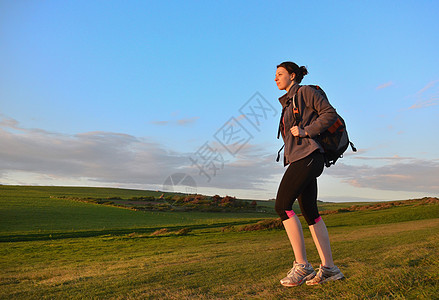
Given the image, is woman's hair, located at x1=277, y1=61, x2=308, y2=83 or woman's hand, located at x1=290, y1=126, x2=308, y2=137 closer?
woman's hand, located at x1=290, y1=126, x2=308, y2=137

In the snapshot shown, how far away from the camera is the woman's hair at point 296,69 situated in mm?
4020

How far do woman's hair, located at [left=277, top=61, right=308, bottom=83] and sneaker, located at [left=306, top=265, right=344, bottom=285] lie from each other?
2.21m

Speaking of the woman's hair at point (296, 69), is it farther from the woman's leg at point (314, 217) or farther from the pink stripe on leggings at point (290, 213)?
the pink stripe on leggings at point (290, 213)

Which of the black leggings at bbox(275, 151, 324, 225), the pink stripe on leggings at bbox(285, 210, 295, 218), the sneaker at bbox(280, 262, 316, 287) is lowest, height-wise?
the sneaker at bbox(280, 262, 316, 287)

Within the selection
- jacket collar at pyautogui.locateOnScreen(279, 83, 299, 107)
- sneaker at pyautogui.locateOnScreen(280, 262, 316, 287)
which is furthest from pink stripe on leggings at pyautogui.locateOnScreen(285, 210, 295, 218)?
jacket collar at pyautogui.locateOnScreen(279, 83, 299, 107)

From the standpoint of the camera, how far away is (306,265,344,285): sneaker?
3.62 meters

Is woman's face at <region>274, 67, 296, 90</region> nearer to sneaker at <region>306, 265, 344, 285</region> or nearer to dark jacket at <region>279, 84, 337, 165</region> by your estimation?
dark jacket at <region>279, 84, 337, 165</region>

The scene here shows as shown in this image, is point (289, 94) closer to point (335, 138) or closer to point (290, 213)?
point (335, 138)

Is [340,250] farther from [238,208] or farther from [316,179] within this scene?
[238,208]

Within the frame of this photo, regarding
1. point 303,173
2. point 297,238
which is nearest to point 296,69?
point 303,173

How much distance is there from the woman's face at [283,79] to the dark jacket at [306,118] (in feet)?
0.28

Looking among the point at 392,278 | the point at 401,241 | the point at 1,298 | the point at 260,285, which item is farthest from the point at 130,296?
the point at 401,241

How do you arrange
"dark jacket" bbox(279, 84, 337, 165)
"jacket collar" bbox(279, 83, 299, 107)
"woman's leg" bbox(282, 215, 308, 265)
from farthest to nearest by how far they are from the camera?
"jacket collar" bbox(279, 83, 299, 107) < "woman's leg" bbox(282, 215, 308, 265) < "dark jacket" bbox(279, 84, 337, 165)

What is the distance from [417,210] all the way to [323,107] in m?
23.7
